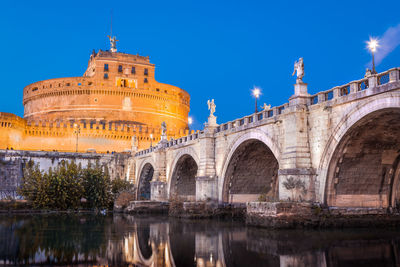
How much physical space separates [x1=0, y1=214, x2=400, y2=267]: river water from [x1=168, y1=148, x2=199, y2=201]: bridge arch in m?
17.2

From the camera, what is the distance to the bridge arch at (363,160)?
19.4 m

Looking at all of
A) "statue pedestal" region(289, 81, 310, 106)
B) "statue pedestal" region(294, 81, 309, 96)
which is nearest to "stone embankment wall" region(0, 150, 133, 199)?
"statue pedestal" region(289, 81, 310, 106)

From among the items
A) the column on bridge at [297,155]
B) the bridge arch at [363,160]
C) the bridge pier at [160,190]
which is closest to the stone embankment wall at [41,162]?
the bridge pier at [160,190]

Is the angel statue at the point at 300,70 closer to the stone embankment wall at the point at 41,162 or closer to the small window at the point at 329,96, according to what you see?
the small window at the point at 329,96

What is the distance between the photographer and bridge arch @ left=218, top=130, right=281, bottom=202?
29.8 metres

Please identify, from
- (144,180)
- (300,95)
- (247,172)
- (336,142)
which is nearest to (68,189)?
Result: (144,180)

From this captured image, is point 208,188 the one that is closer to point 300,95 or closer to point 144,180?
point 300,95

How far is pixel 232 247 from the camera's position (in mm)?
17016

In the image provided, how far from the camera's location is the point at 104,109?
76188 millimetres

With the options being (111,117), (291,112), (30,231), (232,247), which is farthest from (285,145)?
(111,117)

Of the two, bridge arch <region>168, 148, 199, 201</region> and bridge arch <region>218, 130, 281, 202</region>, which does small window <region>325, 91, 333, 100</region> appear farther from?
bridge arch <region>168, 148, 199, 201</region>

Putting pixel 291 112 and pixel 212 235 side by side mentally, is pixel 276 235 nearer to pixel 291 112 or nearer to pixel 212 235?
pixel 212 235

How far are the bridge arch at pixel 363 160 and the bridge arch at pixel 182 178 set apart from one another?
1965cm

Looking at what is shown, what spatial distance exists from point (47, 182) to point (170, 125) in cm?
4192
